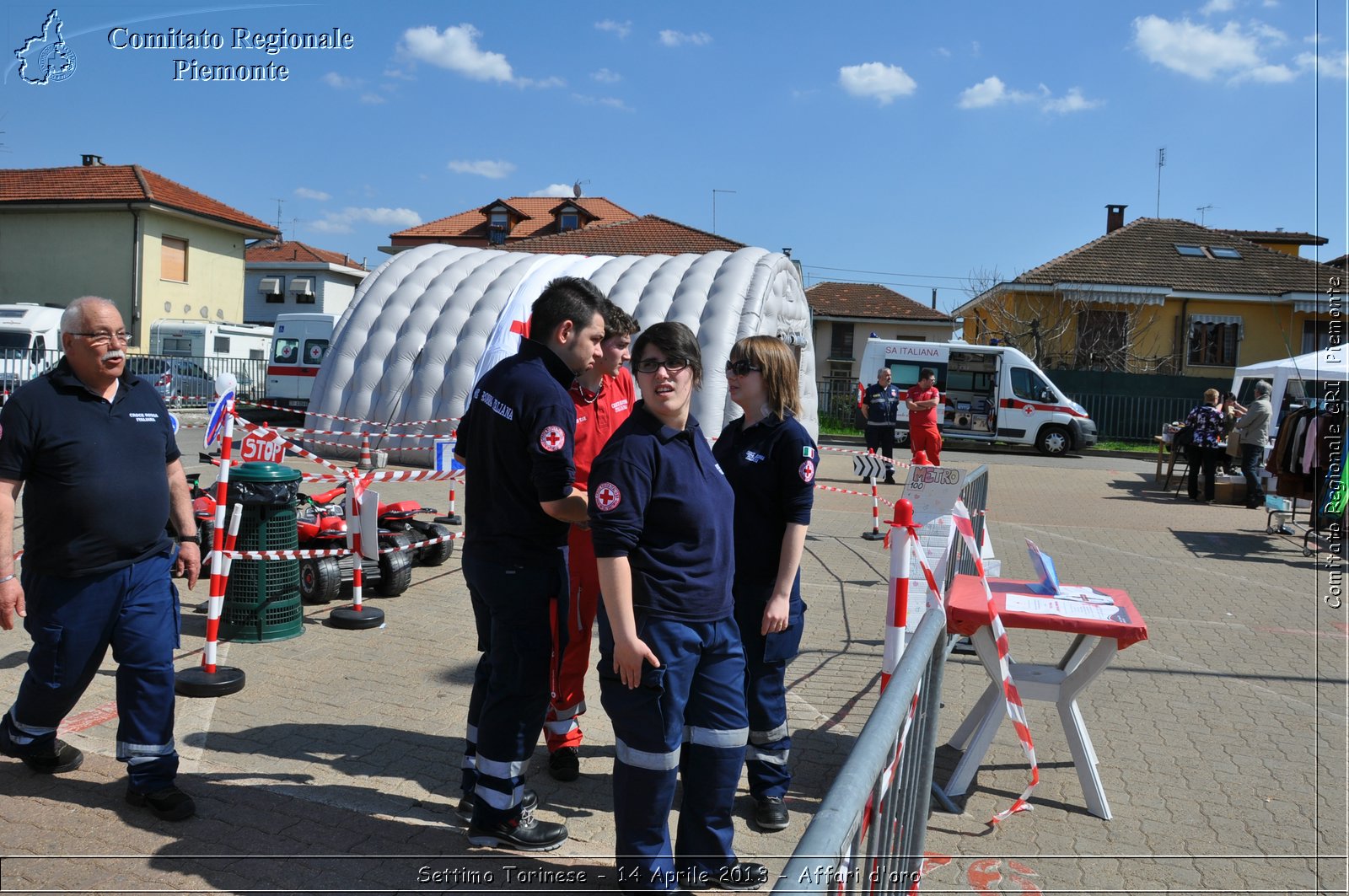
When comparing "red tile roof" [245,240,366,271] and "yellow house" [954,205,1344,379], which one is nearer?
"yellow house" [954,205,1344,379]

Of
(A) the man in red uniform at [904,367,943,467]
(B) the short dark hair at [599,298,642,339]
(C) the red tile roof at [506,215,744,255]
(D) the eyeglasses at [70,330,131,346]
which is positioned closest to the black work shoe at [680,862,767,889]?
(B) the short dark hair at [599,298,642,339]

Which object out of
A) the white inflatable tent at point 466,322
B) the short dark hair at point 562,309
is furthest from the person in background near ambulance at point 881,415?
the short dark hair at point 562,309

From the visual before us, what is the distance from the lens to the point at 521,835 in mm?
3689

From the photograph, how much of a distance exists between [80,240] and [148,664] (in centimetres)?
3687

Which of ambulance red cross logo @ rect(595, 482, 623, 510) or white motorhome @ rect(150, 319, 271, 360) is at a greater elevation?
white motorhome @ rect(150, 319, 271, 360)

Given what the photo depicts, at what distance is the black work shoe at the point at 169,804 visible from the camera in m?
3.81

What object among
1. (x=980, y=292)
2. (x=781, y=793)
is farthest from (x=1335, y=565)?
(x=980, y=292)

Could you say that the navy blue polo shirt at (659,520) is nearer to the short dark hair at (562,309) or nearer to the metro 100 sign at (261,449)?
the short dark hair at (562,309)

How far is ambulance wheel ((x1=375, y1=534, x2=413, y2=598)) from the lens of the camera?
7.59 meters

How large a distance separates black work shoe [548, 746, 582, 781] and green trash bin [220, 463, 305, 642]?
110 inches

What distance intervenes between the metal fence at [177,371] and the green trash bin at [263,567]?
1476 centimetres

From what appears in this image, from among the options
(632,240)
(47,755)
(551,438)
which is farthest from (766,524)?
(632,240)

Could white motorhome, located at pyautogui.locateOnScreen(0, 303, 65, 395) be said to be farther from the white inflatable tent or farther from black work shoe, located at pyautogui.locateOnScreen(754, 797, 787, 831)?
black work shoe, located at pyautogui.locateOnScreen(754, 797, 787, 831)

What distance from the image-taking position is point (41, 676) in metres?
3.88
